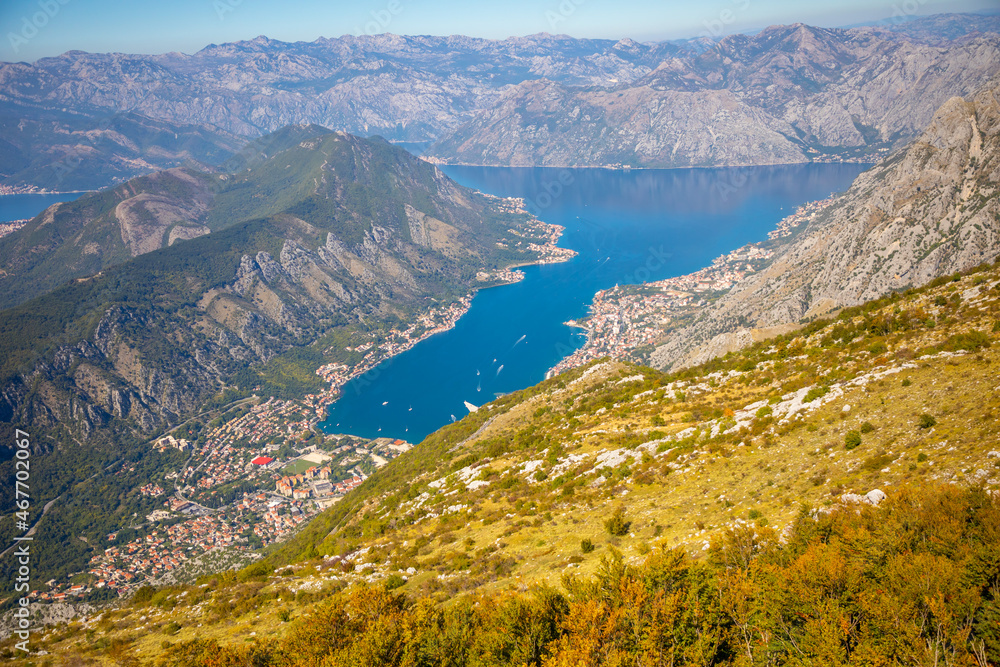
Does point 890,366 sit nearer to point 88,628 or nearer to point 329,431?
point 88,628

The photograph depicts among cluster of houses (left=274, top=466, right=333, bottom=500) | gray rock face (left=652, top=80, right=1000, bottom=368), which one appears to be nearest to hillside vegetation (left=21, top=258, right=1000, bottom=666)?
gray rock face (left=652, top=80, right=1000, bottom=368)

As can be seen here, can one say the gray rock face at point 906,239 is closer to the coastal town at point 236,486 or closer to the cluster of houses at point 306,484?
the cluster of houses at point 306,484

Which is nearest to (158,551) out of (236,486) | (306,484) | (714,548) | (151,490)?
(236,486)

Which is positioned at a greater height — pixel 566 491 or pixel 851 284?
pixel 566 491

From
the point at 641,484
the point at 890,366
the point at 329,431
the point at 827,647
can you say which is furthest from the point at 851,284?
the point at 329,431

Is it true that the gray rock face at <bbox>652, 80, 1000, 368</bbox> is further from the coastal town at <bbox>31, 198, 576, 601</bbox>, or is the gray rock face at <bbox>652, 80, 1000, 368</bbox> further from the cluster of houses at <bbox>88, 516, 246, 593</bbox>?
the cluster of houses at <bbox>88, 516, 246, 593</bbox>

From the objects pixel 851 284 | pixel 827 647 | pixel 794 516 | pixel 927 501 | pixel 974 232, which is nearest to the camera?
pixel 827 647
